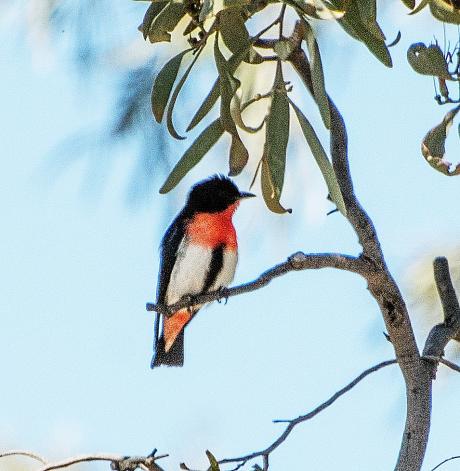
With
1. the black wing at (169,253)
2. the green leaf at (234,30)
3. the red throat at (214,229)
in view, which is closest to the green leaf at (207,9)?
the green leaf at (234,30)

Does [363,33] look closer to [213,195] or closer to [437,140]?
[437,140]

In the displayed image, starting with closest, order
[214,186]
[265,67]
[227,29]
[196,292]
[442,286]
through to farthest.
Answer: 1. [227,29]
2. [442,286]
3. [265,67]
4. [196,292]
5. [214,186]

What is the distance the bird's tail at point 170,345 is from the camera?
4160 mm

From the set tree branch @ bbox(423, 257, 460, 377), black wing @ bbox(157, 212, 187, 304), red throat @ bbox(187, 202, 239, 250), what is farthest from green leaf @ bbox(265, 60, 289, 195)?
black wing @ bbox(157, 212, 187, 304)

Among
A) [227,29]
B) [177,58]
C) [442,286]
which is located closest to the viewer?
[227,29]

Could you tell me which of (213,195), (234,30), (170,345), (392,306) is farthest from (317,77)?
(170,345)

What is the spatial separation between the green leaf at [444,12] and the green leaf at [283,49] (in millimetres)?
260

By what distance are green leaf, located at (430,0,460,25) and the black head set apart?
84.3 inches

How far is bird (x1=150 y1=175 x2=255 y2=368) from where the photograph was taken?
12.9 feet

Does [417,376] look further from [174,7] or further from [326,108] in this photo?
[174,7]

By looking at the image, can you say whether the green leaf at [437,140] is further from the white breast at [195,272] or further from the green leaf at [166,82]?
the white breast at [195,272]

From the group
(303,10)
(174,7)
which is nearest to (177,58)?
(174,7)

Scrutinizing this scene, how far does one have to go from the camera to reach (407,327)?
2.08 metres

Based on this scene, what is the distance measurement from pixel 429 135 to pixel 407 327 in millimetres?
364
